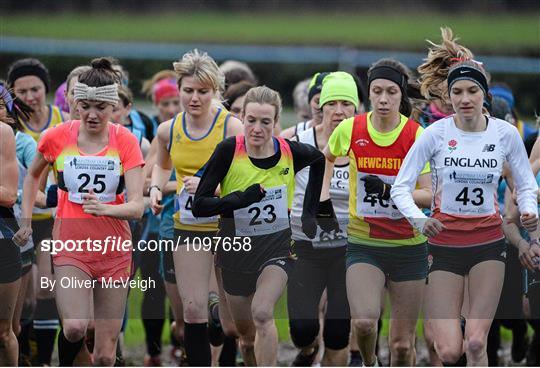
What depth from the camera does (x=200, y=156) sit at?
902 centimetres

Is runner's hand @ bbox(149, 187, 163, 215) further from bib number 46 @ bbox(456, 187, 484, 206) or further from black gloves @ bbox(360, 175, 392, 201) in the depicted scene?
bib number 46 @ bbox(456, 187, 484, 206)

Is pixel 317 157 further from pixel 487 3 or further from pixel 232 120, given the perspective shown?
pixel 487 3

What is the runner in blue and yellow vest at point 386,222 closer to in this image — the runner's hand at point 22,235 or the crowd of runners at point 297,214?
the crowd of runners at point 297,214

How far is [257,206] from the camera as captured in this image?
8266 millimetres

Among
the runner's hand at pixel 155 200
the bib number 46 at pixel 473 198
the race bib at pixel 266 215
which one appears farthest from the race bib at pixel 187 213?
the bib number 46 at pixel 473 198

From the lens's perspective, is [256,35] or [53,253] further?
[256,35]

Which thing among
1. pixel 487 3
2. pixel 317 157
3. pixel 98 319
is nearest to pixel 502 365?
pixel 317 157

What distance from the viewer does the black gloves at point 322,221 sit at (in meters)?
8.48

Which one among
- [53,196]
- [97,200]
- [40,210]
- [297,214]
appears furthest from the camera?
[40,210]

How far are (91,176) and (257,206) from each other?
1.18 metres

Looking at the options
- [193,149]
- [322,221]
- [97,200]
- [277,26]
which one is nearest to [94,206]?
[97,200]

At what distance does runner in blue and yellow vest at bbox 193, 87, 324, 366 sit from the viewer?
8.12 m

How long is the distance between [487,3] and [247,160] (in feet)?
141

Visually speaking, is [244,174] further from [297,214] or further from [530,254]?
[530,254]
